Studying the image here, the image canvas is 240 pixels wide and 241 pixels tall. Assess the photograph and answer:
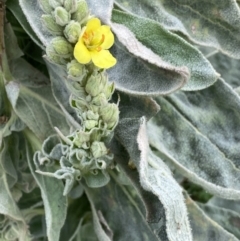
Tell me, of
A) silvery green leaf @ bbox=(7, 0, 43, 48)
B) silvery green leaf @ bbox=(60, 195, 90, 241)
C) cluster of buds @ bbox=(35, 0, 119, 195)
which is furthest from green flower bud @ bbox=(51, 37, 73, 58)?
silvery green leaf @ bbox=(60, 195, 90, 241)

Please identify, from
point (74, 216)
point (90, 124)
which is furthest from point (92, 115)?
point (74, 216)

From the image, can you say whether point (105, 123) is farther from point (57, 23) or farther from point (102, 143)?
point (57, 23)

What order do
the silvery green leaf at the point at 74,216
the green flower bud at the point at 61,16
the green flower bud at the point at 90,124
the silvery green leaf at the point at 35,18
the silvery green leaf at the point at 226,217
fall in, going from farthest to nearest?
the silvery green leaf at the point at 226,217
the silvery green leaf at the point at 74,216
the silvery green leaf at the point at 35,18
the green flower bud at the point at 90,124
the green flower bud at the point at 61,16

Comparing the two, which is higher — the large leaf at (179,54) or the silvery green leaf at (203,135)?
the large leaf at (179,54)

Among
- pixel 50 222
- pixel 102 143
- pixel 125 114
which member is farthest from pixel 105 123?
pixel 50 222

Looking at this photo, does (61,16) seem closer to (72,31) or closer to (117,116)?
(72,31)

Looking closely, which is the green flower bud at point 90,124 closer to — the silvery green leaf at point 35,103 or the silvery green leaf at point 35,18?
the silvery green leaf at point 35,18

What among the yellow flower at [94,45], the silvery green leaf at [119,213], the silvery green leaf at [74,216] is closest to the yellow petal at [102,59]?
the yellow flower at [94,45]

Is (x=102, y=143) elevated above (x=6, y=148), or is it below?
above

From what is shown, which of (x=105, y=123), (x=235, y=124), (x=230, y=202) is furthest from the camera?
(x=230, y=202)
